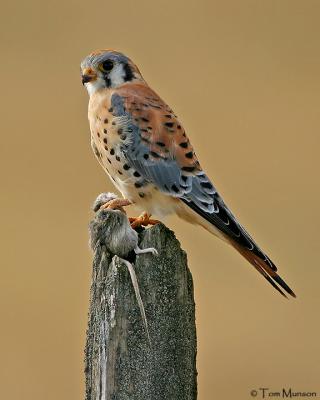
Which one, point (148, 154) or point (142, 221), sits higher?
point (148, 154)

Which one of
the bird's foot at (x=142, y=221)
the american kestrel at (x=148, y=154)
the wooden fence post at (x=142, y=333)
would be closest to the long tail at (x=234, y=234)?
the american kestrel at (x=148, y=154)

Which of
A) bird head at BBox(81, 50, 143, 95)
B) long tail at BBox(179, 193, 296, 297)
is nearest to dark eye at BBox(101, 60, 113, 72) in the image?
bird head at BBox(81, 50, 143, 95)

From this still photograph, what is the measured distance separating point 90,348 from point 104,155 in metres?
2.04

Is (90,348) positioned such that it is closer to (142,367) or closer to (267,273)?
(142,367)

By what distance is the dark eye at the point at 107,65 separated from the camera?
5918 millimetres

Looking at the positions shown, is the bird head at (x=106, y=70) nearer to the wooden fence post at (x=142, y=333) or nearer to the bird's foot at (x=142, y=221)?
the bird's foot at (x=142, y=221)

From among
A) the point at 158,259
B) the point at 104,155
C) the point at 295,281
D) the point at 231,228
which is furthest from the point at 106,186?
the point at 158,259

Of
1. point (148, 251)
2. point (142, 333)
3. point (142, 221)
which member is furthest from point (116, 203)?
point (142, 333)

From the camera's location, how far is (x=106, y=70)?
595 cm

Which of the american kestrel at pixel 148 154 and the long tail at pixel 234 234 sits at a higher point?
the american kestrel at pixel 148 154

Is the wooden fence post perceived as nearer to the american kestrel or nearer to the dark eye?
the american kestrel

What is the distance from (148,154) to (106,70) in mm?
710

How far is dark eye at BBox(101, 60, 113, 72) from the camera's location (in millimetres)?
5918

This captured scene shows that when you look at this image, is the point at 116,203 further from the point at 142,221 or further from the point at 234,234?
the point at 234,234
